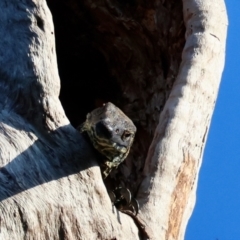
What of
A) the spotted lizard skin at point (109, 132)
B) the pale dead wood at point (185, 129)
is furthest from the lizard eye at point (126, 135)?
the pale dead wood at point (185, 129)

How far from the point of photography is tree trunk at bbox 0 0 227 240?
231 cm

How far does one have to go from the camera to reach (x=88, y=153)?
8.21 ft

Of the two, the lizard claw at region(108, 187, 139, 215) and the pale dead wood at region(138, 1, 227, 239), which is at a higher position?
the pale dead wood at region(138, 1, 227, 239)

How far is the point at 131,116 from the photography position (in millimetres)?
3555

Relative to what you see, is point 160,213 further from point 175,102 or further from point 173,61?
point 173,61

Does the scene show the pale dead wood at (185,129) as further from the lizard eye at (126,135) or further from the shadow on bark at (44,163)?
the shadow on bark at (44,163)

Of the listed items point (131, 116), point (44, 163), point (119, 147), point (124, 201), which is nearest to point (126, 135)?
point (119, 147)

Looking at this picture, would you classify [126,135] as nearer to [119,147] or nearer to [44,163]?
[119,147]

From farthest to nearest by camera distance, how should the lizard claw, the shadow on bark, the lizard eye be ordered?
the lizard eye < the lizard claw < the shadow on bark

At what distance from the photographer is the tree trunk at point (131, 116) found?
231 centimetres

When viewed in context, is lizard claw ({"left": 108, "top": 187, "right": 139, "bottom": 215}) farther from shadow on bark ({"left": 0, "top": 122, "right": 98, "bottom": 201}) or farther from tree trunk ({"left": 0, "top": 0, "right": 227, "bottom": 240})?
shadow on bark ({"left": 0, "top": 122, "right": 98, "bottom": 201})

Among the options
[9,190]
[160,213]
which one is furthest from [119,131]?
[9,190]

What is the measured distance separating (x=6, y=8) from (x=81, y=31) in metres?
1.14

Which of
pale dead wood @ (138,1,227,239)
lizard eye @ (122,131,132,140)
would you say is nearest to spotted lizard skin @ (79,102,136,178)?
lizard eye @ (122,131,132,140)
